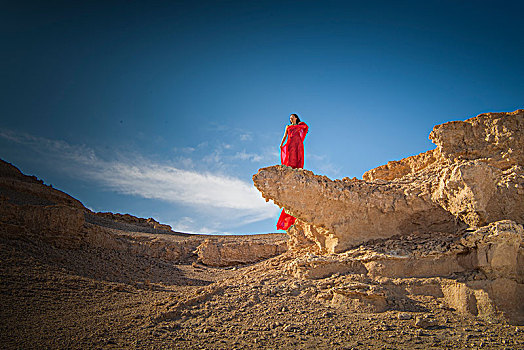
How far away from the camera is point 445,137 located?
8.00 m

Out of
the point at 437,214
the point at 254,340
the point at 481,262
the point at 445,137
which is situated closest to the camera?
the point at 254,340

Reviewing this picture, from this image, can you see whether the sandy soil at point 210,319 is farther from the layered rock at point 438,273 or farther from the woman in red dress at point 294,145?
the woman in red dress at point 294,145

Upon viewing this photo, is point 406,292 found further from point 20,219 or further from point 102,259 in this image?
point 20,219

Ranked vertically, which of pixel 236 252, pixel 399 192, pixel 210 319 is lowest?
Answer: pixel 210 319

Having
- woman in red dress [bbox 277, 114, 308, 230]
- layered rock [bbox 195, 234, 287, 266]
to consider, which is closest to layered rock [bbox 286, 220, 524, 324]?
woman in red dress [bbox 277, 114, 308, 230]

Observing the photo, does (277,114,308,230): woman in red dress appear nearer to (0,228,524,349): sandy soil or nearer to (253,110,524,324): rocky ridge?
(253,110,524,324): rocky ridge

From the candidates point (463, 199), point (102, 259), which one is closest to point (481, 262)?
point (463, 199)

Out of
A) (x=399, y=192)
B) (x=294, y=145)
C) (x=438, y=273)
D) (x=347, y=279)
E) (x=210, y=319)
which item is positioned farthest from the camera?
(x=294, y=145)

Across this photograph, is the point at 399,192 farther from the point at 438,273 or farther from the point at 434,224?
the point at 438,273

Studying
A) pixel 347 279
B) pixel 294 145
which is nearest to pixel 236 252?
pixel 294 145

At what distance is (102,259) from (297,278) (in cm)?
617

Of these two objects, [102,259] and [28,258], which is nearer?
[28,258]

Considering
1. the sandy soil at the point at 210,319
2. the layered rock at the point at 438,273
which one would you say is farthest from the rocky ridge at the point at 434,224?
the sandy soil at the point at 210,319

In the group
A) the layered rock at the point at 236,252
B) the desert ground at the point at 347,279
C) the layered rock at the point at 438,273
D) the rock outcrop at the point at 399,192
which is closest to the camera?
the desert ground at the point at 347,279
